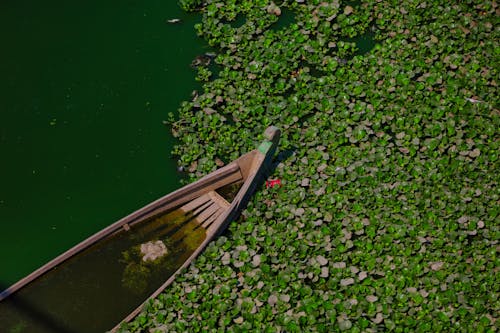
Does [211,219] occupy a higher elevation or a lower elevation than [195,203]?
lower

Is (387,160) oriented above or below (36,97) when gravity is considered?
below

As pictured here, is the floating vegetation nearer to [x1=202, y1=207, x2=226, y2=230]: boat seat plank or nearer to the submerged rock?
[x1=202, y1=207, x2=226, y2=230]: boat seat plank

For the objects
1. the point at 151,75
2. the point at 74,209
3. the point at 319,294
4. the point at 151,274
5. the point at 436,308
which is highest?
the point at 151,75

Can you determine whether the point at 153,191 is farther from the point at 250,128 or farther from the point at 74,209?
the point at 250,128

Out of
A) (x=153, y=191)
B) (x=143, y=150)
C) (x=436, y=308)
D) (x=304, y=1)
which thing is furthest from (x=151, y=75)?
(x=436, y=308)

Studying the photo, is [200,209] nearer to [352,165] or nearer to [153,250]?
[153,250]

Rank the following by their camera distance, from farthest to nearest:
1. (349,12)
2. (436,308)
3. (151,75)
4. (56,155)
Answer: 1. (349,12)
2. (151,75)
3. (56,155)
4. (436,308)

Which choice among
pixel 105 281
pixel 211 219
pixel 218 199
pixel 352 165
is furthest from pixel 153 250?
pixel 352 165
